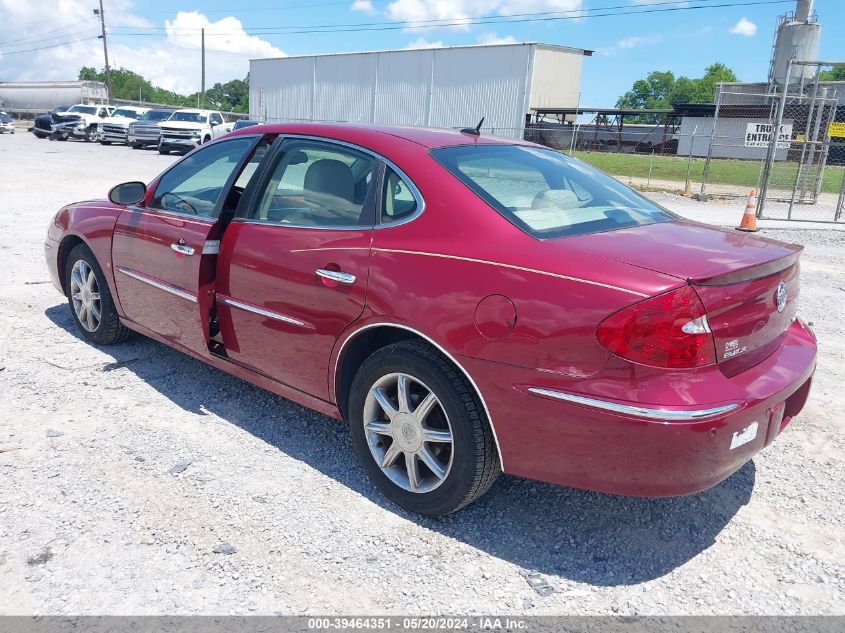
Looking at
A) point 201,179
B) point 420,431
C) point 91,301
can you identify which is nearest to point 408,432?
point 420,431

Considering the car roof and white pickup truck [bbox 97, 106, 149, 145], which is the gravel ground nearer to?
the car roof

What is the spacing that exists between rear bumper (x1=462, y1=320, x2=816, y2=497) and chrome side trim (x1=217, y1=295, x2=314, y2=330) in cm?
101

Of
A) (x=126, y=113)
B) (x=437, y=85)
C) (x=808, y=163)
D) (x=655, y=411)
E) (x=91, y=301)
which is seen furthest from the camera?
(x=437, y=85)

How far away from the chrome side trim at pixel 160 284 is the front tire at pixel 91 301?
1.29 feet

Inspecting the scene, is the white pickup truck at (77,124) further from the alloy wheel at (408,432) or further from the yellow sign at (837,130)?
the alloy wheel at (408,432)

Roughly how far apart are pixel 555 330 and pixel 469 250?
510 mm

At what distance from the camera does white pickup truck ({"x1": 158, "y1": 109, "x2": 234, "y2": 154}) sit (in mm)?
28469

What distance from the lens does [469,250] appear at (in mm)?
2785

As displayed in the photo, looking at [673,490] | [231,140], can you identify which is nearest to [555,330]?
[673,490]

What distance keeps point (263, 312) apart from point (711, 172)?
30.8 meters

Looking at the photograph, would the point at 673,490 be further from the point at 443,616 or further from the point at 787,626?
the point at 443,616

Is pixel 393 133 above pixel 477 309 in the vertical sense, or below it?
above

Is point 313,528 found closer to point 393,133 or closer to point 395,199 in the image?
point 395,199

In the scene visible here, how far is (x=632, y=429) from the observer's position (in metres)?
2.43
